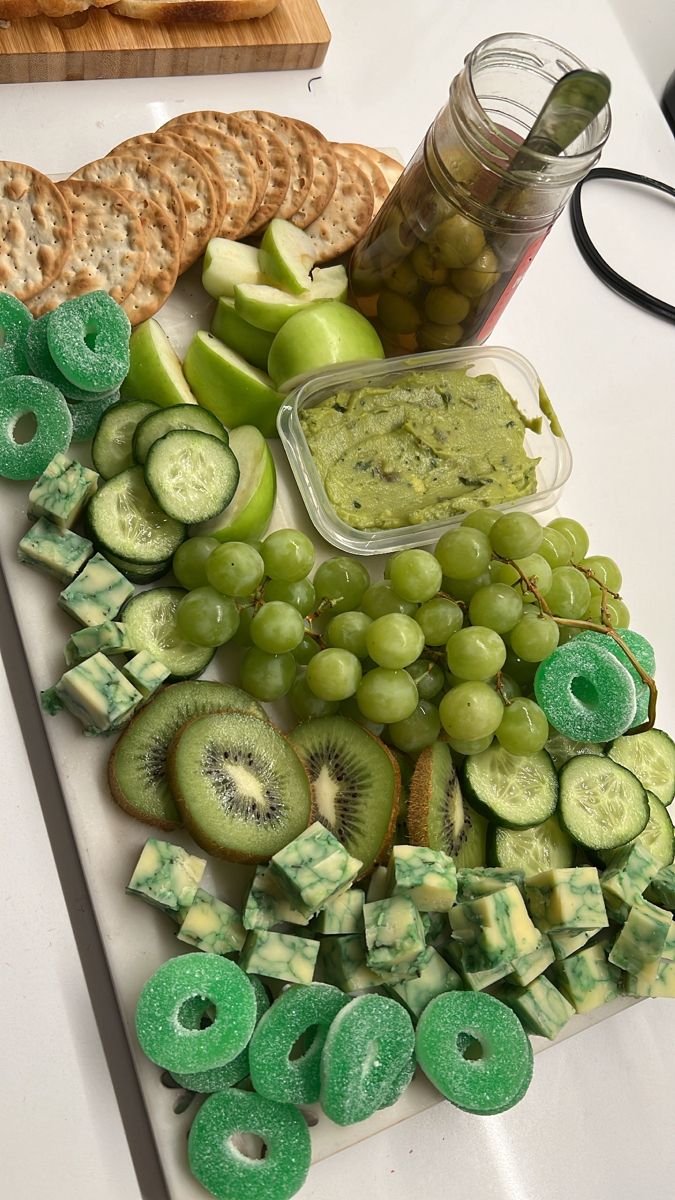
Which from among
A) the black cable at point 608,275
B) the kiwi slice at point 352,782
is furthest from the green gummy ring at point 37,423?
the black cable at point 608,275

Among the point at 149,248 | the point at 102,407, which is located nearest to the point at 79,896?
the point at 102,407

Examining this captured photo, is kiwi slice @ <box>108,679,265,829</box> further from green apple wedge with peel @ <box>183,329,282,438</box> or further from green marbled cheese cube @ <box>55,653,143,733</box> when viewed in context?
green apple wedge with peel @ <box>183,329,282,438</box>

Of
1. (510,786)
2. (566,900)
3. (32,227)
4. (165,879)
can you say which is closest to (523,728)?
(510,786)

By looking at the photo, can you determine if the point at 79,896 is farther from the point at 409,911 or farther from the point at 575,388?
the point at 575,388

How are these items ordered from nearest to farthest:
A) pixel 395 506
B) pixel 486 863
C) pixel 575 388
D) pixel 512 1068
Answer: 1. pixel 512 1068
2. pixel 486 863
3. pixel 395 506
4. pixel 575 388

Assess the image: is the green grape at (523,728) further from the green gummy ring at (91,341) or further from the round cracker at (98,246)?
the round cracker at (98,246)

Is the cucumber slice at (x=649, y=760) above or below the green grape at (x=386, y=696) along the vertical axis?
below

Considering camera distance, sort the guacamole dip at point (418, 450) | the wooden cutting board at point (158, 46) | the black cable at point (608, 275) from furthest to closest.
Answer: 1. the black cable at point (608, 275)
2. the wooden cutting board at point (158, 46)
3. the guacamole dip at point (418, 450)
